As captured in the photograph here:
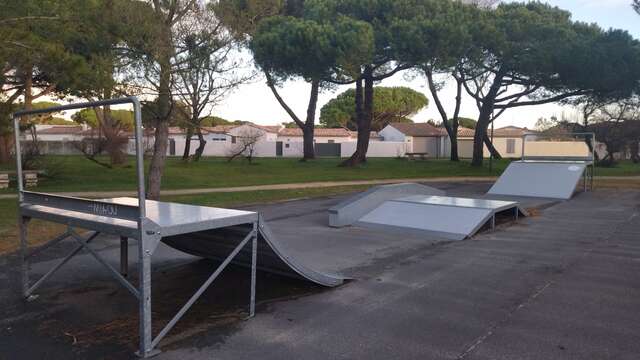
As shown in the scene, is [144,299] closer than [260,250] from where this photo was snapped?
Yes

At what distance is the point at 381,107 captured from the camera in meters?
70.0

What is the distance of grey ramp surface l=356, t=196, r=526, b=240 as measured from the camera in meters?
8.83

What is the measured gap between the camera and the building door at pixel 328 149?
55.1 metres

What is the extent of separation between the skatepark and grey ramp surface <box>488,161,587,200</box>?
6596mm

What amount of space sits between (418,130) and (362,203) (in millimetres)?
46941

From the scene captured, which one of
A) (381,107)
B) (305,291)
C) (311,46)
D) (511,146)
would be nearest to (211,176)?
(311,46)

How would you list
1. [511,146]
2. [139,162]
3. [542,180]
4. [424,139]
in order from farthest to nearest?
1. [424,139]
2. [511,146]
3. [542,180]
4. [139,162]

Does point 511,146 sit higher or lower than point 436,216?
higher

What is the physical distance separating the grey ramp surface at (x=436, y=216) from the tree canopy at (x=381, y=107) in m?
58.5

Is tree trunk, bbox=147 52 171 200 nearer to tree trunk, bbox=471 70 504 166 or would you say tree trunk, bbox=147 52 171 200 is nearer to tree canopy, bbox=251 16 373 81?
tree canopy, bbox=251 16 373 81

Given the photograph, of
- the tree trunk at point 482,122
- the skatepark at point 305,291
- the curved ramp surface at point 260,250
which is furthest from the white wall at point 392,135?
the curved ramp surface at point 260,250

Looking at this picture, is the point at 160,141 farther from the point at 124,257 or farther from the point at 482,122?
the point at 482,122

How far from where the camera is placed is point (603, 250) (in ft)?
24.7

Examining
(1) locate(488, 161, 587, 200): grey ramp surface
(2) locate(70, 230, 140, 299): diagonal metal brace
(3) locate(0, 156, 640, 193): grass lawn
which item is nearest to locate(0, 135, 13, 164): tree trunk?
(3) locate(0, 156, 640, 193): grass lawn
